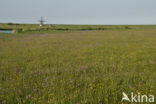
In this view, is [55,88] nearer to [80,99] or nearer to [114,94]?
[80,99]

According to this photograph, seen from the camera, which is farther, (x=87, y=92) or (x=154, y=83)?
(x=154, y=83)

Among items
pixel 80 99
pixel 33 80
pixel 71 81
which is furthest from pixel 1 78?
pixel 80 99

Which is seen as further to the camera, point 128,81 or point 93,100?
point 128,81

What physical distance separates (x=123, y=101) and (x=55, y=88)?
240 cm

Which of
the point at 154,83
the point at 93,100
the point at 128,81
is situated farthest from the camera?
the point at 128,81

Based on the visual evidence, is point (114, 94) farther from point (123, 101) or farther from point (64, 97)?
point (64, 97)

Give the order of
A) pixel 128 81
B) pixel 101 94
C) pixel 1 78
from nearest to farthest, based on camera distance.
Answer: pixel 101 94 → pixel 128 81 → pixel 1 78

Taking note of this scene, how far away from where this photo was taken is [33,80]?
4.87 m

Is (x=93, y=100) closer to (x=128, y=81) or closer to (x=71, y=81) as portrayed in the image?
(x=71, y=81)

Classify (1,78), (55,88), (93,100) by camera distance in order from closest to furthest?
1. (93,100)
2. (55,88)
3. (1,78)

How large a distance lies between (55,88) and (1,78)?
293 cm

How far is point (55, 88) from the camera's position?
4098mm

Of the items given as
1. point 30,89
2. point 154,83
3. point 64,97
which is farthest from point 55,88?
point 154,83

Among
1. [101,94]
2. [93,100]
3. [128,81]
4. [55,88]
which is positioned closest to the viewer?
[93,100]
